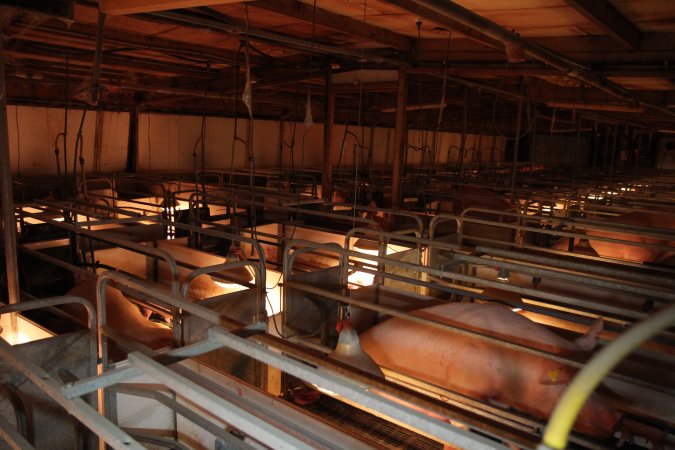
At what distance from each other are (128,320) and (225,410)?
8.61 feet

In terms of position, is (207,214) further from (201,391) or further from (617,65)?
(201,391)

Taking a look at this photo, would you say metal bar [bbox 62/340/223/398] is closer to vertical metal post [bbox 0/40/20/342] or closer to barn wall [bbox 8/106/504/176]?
vertical metal post [bbox 0/40/20/342]

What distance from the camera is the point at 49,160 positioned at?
26.6ft

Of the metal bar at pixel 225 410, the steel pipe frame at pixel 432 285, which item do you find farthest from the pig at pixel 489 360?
the metal bar at pixel 225 410

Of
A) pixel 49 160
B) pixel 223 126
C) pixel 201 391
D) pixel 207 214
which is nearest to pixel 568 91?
pixel 207 214

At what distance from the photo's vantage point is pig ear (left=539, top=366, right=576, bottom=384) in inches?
91.1

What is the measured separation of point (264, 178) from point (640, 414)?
875 cm

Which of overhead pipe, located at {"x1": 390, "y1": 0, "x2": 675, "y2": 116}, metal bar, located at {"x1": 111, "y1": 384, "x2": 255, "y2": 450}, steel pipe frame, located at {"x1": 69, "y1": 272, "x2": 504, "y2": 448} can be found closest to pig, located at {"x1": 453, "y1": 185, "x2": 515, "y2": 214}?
overhead pipe, located at {"x1": 390, "y1": 0, "x2": 675, "y2": 116}

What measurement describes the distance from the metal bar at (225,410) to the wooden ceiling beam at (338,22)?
2.18 meters

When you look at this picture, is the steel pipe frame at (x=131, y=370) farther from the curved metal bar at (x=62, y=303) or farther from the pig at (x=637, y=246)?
the pig at (x=637, y=246)

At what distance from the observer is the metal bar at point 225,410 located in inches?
39.4

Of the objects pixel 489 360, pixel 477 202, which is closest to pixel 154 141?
pixel 477 202

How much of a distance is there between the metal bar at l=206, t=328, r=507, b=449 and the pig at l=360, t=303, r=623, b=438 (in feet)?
4.88

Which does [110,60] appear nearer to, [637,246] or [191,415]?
[191,415]
